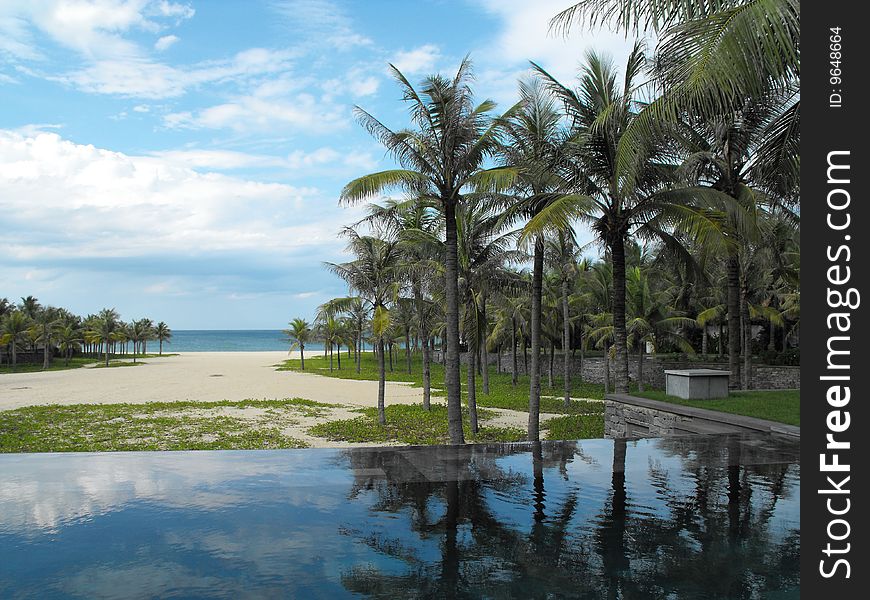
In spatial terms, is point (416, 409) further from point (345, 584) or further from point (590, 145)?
point (345, 584)

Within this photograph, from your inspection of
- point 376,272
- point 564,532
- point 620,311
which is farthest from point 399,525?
point 376,272

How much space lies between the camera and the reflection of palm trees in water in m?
3.46

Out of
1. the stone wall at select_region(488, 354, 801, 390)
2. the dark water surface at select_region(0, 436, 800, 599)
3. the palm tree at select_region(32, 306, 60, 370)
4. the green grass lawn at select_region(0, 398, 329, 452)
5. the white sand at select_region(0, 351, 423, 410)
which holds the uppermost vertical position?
the palm tree at select_region(32, 306, 60, 370)

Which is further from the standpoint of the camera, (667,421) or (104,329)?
(104,329)

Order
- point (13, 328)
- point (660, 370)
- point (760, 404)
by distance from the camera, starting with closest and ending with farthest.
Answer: point (760, 404), point (660, 370), point (13, 328)

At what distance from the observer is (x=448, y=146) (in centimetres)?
1272

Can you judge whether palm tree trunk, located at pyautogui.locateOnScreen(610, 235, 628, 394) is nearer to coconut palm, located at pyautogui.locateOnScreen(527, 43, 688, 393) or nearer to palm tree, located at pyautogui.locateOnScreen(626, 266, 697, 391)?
coconut palm, located at pyautogui.locateOnScreen(527, 43, 688, 393)

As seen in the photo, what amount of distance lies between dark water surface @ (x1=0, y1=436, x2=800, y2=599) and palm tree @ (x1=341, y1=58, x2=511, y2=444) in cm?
623

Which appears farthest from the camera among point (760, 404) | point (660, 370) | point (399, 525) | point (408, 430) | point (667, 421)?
point (660, 370)

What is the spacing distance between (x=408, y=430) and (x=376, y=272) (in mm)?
5187

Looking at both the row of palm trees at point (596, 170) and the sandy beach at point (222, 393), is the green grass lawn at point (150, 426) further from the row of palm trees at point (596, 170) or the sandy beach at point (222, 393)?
the row of palm trees at point (596, 170)

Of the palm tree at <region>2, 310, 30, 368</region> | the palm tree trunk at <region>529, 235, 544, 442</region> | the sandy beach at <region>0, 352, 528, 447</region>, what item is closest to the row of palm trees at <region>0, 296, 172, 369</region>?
the palm tree at <region>2, 310, 30, 368</region>

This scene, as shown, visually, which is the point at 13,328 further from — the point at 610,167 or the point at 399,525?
the point at 399,525

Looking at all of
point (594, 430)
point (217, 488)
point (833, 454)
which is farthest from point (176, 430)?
point (833, 454)
